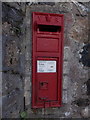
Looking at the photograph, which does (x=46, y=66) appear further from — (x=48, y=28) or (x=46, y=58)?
(x=48, y=28)

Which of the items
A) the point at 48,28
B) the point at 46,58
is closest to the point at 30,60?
the point at 46,58

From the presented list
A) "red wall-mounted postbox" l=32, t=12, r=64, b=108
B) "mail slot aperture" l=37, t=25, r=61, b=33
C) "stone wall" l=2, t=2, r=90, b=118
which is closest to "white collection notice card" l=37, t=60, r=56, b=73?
"red wall-mounted postbox" l=32, t=12, r=64, b=108

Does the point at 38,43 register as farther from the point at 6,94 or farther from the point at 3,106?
the point at 3,106

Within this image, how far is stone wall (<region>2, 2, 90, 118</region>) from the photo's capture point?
58.4 inches

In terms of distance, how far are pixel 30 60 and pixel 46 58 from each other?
196 millimetres

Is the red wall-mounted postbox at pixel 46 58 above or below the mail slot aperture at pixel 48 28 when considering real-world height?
below

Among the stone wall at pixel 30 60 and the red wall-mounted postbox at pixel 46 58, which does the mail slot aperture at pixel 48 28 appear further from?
the stone wall at pixel 30 60

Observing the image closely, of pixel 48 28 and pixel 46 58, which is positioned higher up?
pixel 48 28

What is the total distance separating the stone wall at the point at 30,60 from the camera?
148 cm

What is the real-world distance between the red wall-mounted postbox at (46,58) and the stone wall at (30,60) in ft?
0.25

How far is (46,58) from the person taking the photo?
1.75 m

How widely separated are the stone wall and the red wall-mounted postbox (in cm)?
8

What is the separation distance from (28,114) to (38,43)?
89 centimetres

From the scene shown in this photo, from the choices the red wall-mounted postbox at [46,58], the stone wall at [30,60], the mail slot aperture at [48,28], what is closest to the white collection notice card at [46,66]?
the red wall-mounted postbox at [46,58]
